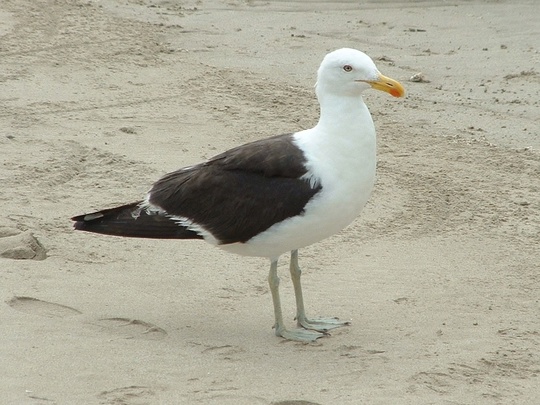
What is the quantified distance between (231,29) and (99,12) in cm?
139

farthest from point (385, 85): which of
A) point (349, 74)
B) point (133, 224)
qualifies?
point (133, 224)

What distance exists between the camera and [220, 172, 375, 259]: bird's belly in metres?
5.49

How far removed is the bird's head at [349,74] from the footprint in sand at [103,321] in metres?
1.51

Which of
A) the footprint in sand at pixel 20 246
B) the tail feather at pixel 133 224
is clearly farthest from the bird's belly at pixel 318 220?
the footprint in sand at pixel 20 246

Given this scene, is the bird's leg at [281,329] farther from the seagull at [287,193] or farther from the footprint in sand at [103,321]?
the footprint in sand at [103,321]

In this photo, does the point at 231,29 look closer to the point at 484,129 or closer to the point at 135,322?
the point at 484,129

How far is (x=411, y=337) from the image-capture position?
567 cm

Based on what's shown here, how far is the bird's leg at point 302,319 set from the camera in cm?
582

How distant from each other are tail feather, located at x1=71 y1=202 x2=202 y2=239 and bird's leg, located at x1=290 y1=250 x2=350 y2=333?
530 millimetres

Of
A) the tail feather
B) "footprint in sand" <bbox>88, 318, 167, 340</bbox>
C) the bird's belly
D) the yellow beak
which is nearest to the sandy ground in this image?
"footprint in sand" <bbox>88, 318, 167, 340</bbox>

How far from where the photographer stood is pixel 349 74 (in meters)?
5.68

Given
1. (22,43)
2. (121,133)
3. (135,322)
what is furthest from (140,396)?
(22,43)

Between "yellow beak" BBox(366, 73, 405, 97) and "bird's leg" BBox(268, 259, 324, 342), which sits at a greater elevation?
"yellow beak" BBox(366, 73, 405, 97)

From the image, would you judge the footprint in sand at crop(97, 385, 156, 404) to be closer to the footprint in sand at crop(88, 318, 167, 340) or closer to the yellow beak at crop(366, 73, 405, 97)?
the footprint in sand at crop(88, 318, 167, 340)
